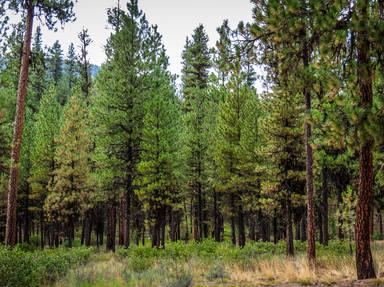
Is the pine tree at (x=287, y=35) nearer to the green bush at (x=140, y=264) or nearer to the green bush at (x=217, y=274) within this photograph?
the green bush at (x=217, y=274)

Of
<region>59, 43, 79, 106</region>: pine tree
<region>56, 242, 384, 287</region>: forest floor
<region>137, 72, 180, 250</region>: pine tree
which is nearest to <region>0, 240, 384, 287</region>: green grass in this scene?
<region>56, 242, 384, 287</region>: forest floor

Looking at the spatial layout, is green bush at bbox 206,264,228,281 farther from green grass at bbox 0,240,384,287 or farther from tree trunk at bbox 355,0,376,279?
tree trunk at bbox 355,0,376,279

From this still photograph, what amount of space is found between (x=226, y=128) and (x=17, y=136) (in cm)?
1378

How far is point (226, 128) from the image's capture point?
2545cm

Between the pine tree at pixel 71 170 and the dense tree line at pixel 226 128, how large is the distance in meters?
0.10

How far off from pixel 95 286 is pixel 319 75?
855cm

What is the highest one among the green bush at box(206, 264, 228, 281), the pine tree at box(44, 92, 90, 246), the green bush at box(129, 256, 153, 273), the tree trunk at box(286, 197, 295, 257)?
the pine tree at box(44, 92, 90, 246)

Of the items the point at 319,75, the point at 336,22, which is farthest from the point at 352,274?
the point at 336,22

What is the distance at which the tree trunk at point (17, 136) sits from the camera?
15.0m

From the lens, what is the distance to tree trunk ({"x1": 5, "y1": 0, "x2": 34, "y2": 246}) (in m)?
15.0

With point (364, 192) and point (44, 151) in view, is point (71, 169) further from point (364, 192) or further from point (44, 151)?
point (364, 192)

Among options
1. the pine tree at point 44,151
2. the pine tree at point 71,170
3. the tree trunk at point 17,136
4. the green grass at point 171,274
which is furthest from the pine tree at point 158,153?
the pine tree at point 44,151

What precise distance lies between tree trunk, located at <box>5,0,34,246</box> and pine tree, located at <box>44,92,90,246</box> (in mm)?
11835

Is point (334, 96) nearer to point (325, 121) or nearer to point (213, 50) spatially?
point (325, 121)
